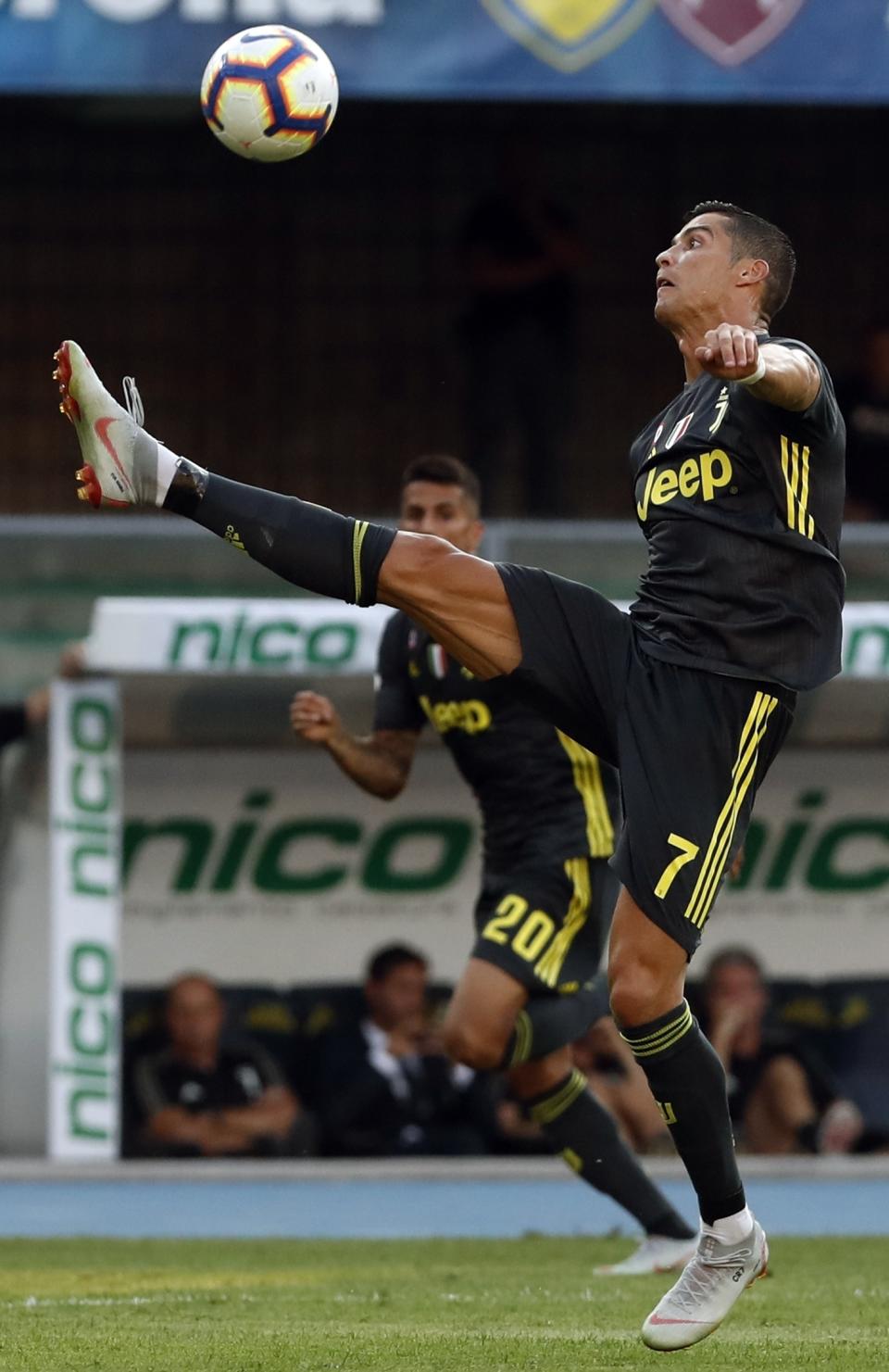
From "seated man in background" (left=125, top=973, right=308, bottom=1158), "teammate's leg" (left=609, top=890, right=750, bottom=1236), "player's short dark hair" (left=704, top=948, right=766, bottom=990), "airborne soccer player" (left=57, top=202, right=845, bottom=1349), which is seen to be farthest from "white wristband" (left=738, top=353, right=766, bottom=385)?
"player's short dark hair" (left=704, top=948, right=766, bottom=990)

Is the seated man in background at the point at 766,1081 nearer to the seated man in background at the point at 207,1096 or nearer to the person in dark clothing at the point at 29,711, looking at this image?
the seated man in background at the point at 207,1096

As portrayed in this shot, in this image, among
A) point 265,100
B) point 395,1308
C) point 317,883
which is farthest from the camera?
point 317,883

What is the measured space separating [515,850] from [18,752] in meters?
4.51

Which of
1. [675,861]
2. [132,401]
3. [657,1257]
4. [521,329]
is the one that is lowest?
[657,1257]

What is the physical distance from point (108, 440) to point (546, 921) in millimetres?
2707

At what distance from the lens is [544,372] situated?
1235 centimetres

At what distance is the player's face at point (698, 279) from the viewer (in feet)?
18.3

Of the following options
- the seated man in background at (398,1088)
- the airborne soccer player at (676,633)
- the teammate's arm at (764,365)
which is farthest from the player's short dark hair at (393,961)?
the teammate's arm at (764,365)

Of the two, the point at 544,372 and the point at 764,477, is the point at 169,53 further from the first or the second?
the point at 764,477

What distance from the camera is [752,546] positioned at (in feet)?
17.6

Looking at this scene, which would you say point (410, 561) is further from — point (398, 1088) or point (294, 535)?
point (398, 1088)

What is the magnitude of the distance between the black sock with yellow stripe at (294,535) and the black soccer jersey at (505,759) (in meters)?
2.32

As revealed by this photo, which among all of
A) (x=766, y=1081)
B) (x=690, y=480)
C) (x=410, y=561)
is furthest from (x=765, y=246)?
(x=766, y=1081)

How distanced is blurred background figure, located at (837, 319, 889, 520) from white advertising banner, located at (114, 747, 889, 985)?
1581 mm
